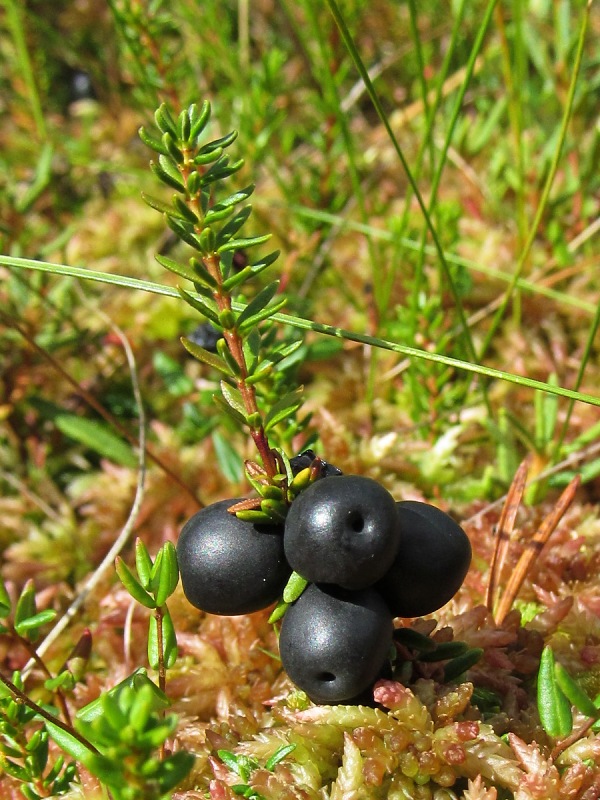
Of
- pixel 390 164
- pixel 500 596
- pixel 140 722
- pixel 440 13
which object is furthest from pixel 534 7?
pixel 140 722

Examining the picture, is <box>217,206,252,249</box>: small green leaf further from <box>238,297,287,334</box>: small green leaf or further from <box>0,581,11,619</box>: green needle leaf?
<box>0,581,11,619</box>: green needle leaf

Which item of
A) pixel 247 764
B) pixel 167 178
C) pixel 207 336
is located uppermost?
pixel 167 178

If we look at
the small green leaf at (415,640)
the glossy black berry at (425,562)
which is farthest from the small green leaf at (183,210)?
the small green leaf at (415,640)

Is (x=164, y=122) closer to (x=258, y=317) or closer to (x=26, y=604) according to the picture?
(x=258, y=317)

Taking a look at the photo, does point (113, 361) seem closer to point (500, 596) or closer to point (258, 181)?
point (258, 181)

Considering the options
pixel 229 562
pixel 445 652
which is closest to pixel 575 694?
pixel 445 652

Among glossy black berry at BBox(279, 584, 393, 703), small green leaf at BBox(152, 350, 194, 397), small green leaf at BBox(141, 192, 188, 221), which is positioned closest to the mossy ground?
small green leaf at BBox(152, 350, 194, 397)

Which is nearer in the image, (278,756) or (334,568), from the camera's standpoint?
(334,568)
